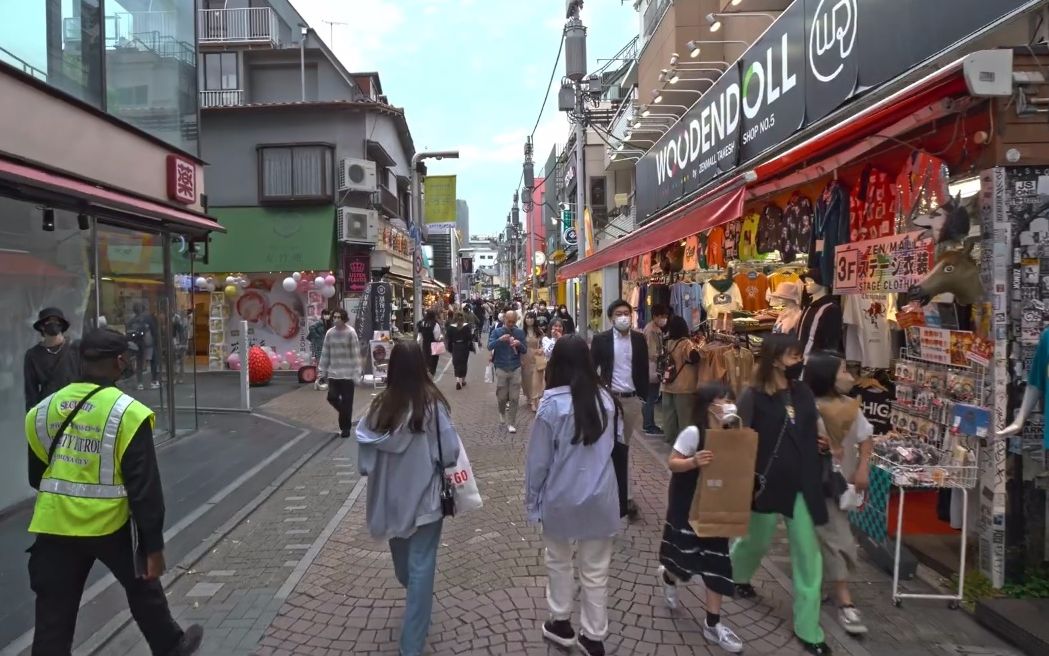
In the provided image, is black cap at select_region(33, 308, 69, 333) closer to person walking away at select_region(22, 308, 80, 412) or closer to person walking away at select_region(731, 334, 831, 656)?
person walking away at select_region(22, 308, 80, 412)

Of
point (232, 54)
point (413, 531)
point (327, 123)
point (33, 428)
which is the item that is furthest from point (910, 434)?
point (232, 54)

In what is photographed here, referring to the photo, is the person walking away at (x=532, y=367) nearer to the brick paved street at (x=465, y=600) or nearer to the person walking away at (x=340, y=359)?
the person walking away at (x=340, y=359)

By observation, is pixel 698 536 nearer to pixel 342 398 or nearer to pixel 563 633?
pixel 563 633

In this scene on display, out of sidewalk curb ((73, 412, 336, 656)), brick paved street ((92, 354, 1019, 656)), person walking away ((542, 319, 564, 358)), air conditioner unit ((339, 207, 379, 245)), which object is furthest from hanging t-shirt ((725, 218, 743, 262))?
air conditioner unit ((339, 207, 379, 245))

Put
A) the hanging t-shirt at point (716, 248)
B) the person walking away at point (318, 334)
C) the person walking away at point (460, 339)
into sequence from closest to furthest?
the hanging t-shirt at point (716, 248), the person walking away at point (460, 339), the person walking away at point (318, 334)

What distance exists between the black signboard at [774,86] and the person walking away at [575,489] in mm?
4863

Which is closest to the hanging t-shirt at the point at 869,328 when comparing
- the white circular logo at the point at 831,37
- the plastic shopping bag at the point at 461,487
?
the white circular logo at the point at 831,37

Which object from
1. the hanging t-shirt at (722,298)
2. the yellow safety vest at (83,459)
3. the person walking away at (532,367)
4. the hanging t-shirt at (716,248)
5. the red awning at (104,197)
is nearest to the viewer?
the yellow safety vest at (83,459)

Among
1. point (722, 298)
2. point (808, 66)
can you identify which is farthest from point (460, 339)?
point (808, 66)

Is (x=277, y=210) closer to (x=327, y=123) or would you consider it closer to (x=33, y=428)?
(x=327, y=123)

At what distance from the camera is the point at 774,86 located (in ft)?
24.8

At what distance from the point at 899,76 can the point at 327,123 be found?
17.7 metres

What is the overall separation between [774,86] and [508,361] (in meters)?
4.89

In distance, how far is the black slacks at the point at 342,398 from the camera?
9156 millimetres
